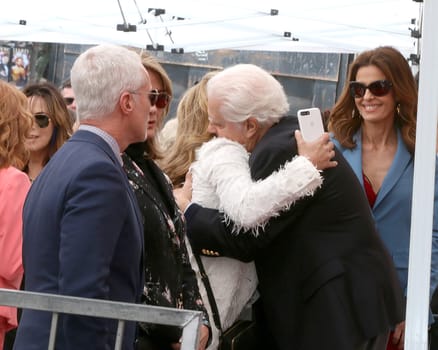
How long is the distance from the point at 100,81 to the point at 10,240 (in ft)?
4.18

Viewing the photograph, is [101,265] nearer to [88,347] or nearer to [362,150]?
[88,347]

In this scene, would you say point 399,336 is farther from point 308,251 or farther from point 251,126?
point 251,126

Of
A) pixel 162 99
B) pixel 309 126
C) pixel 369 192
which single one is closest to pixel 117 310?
pixel 309 126

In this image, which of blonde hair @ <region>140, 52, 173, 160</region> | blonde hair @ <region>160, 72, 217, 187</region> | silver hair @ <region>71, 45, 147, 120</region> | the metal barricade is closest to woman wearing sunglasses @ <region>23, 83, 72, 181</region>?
blonde hair @ <region>160, 72, 217, 187</region>

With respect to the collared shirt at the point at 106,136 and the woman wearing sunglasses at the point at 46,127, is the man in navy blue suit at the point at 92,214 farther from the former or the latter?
A: the woman wearing sunglasses at the point at 46,127

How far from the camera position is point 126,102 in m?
3.04

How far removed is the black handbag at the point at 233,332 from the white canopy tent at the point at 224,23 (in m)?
6.16

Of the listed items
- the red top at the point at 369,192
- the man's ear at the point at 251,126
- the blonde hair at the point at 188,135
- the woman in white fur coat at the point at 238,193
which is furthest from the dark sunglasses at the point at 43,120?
the man's ear at the point at 251,126

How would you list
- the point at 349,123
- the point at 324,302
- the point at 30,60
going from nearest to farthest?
the point at 324,302 → the point at 349,123 → the point at 30,60

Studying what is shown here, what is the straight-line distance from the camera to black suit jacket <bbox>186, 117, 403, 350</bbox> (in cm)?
357

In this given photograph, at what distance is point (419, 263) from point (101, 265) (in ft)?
2.76

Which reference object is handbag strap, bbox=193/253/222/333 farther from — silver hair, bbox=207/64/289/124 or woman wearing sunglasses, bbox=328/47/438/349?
woman wearing sunglasses, bbox=328/47/438/349

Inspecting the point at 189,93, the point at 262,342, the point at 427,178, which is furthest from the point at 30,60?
the point at 427,178

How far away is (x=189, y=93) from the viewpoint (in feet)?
15.7
